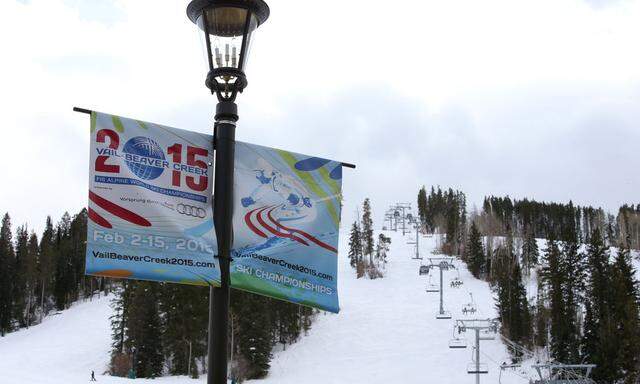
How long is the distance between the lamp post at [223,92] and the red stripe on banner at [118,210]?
1.68 ft

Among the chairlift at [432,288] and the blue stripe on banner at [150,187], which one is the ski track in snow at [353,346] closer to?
the chairlift at [432,288]

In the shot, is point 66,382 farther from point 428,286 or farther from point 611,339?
point 428,286

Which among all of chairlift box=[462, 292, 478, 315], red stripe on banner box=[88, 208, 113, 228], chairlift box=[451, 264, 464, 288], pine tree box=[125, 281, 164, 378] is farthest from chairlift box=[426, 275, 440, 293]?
red stripe on banner box=[88, 208, 113, 228]

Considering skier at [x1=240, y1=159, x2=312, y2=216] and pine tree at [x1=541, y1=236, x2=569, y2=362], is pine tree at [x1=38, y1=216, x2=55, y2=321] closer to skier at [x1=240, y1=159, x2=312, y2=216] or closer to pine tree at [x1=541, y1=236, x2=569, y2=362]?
pine tree at [x1=541, y1=236, x2=569, y2=362]

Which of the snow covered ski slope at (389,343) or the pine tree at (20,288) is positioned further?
the pine tree at (20,288)

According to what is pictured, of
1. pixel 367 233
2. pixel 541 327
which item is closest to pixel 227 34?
pixel 541 327

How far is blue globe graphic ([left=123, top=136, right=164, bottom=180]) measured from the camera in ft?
15.3

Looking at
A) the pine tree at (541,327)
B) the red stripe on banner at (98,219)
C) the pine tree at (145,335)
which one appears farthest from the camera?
the pine tree at (541,327)

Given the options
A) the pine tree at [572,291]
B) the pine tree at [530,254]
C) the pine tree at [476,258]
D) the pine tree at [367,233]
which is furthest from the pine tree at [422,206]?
the pine tree at [572,291]

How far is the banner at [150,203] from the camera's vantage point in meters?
4.57

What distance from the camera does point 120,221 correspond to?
4.59m

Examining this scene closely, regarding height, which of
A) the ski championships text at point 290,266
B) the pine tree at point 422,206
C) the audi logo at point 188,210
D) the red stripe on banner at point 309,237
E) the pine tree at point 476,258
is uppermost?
the pine tree at point 422,206

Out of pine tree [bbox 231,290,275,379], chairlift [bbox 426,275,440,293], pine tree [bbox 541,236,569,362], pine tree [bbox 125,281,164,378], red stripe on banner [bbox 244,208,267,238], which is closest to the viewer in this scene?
red stripe on banner [bbox 244,208,267,238]

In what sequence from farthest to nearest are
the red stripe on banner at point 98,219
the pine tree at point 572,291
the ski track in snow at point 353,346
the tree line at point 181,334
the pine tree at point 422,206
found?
the pine tree at point 422,206 < the pine tree at point 572,291 < the tree line at point 181,334 < the ski track in snow at point 353,346 < the red stripe on banner at point 98,219
